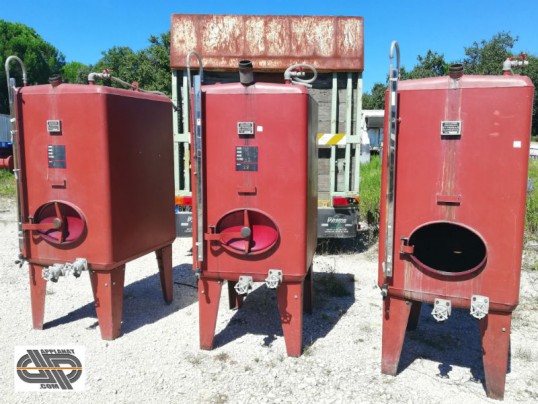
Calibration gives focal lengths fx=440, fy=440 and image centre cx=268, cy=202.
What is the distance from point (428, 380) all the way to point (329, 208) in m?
2.95

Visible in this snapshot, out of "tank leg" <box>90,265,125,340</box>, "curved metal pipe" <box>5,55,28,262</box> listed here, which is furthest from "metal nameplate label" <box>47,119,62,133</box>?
"tank leg" <box>90,265,125,340</box>

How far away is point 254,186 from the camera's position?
310 cm

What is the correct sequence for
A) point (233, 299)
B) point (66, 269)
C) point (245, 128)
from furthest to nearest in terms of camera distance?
point (233, 299) < point (66, 269) < point (245, 128)

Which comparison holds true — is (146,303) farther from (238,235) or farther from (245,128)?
(245,128)

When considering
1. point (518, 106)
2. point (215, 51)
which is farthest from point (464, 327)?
point (215, 51)

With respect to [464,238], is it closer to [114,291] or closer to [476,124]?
[476,124]

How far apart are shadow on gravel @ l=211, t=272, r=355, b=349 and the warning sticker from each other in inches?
55.5

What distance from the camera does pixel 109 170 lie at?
3.28m

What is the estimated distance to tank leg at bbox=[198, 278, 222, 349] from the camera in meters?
3.28

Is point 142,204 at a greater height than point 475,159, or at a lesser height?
lesser

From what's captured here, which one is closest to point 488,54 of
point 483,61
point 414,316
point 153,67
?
point 483,61

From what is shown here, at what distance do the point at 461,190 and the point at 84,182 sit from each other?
262 centimetres

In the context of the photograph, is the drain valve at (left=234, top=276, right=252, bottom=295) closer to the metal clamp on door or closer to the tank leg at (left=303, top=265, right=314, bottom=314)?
the tank leg at (left=303, top=265, right=314, bottom=314)

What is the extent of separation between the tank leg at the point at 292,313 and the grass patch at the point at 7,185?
32.3 ft
